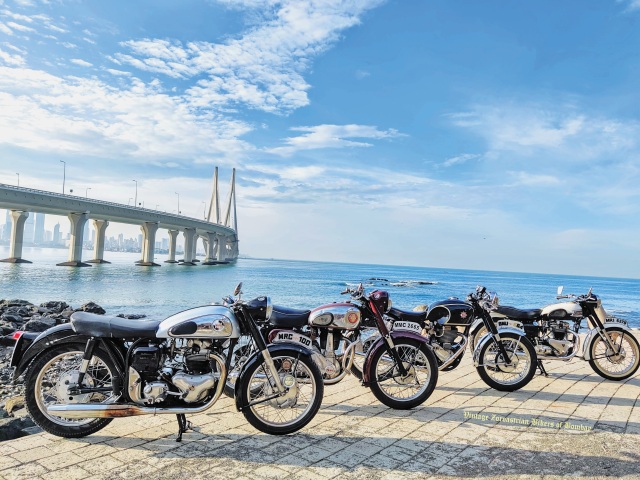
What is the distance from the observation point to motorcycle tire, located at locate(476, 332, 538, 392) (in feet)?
17.4

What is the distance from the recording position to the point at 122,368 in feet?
11.6

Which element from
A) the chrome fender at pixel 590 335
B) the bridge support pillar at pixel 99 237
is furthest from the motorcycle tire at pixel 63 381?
the bridge support pillar at pixel 99 237

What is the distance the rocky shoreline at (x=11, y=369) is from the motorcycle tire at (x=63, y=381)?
72cm

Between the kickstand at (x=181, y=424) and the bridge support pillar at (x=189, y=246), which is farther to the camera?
the bridge support pillar at (x=189, y=246)

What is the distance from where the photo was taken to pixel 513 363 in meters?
5.36

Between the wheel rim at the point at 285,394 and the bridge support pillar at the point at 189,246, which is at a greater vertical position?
the bridge support pillar at the point at 189,246

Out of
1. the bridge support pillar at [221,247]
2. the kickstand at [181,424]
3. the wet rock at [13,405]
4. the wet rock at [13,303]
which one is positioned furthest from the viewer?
the bridge support pillar at [221,247]

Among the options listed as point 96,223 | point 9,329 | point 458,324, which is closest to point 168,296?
point 9,329

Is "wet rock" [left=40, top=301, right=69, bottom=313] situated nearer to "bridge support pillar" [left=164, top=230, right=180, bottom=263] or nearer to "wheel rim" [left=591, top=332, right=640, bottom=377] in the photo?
"wheel rim" [left=591, top=332, right=640, bottom=377]

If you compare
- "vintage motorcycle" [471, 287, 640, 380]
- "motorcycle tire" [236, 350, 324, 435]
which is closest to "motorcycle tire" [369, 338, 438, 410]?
"motorcycle tire" [236, 350, 324, 435]

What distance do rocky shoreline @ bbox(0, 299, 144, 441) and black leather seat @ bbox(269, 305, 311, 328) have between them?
7.13ft

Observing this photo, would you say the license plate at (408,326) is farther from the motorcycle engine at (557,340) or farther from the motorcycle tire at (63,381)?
the motorcycle tire at (63,381)

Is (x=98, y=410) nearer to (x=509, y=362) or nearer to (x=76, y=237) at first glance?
(x=509, y=362)

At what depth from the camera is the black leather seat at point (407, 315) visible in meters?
5.00
